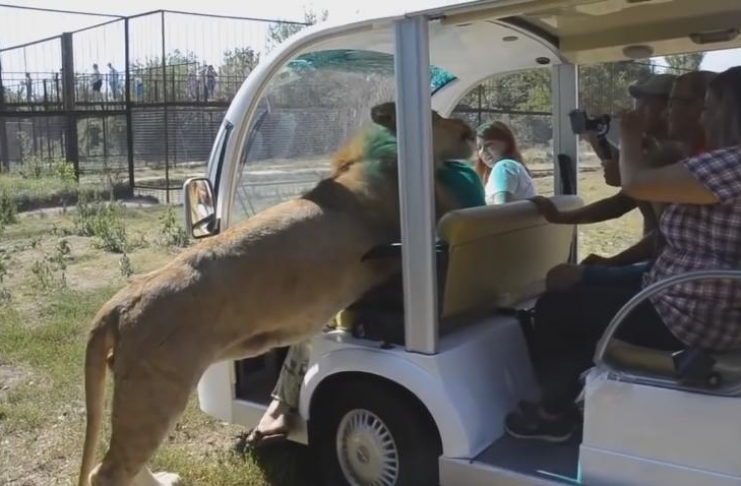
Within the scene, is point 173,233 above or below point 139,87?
below

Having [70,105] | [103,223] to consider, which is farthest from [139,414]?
[70,105]

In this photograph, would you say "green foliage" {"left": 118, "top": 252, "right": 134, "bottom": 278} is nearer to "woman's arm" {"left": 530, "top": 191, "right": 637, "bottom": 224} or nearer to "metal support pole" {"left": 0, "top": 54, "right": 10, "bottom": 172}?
"woman's arm" {"left": 530, "top": 191, "right": 637, "bottom": 224}

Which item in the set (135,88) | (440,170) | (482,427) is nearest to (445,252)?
(440,170)

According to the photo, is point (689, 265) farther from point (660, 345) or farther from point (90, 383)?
point (90, 383)

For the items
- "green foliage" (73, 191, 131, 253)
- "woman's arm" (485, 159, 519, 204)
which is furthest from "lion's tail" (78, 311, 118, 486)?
"green foliage" (73, 191, 131, 253)

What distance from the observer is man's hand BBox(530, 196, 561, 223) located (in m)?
3.67

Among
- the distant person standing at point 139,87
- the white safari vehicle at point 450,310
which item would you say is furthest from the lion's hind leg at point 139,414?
the distant person standing at point 139,87

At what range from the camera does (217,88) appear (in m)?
12.4

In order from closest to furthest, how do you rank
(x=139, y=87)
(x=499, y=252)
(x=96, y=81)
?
1. (x=499, y=252)
2. (x=139, y=87)
3. (x=96, y=81)

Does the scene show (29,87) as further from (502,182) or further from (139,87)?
(502,182)

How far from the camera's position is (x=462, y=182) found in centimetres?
335

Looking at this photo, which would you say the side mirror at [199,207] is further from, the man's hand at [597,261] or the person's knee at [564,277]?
the man's hand at [597,261]

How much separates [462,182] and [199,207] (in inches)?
45.2

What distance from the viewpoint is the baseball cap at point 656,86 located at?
3521 millimetres
